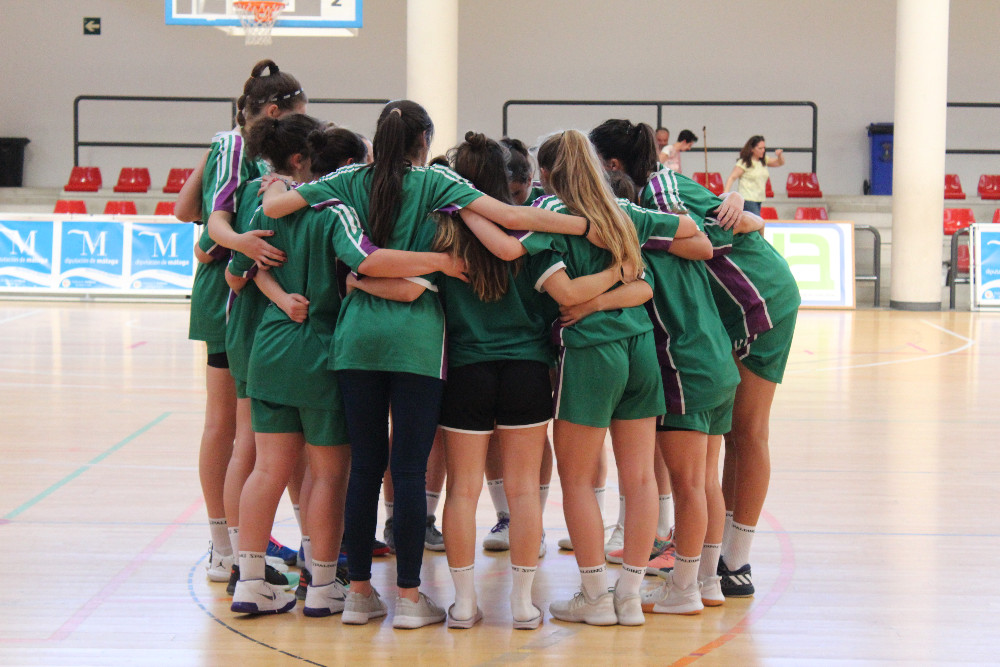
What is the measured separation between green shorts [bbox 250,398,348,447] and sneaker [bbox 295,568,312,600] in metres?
0.50

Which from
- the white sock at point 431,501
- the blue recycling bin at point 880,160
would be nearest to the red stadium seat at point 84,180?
the blue recycling bin at point 880,160

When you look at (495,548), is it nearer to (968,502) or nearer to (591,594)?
(591,594)

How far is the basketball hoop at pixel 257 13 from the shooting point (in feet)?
34.8

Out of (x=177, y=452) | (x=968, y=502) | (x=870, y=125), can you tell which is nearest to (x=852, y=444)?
(x=968, y=502)

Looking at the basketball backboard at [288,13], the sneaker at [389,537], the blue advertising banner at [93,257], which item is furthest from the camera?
the blue advertising banner at [93,257]

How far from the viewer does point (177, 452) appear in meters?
5.18

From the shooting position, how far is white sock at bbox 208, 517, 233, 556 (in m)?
3.40

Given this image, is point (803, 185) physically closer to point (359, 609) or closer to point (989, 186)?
point (989, 186)

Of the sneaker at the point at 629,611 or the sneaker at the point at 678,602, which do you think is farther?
the sneaker at the point at 678,602

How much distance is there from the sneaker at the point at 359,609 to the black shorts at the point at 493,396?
0.55 meters

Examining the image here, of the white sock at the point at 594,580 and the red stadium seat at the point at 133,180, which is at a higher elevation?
the red stadium seat at the point at 133,180

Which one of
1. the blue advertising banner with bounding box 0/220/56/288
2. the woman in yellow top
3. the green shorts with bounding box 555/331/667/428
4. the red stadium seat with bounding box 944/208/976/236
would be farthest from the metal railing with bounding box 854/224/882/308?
the green shorts with bounding box 555/331/667/428

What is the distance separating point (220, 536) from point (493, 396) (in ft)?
3.63

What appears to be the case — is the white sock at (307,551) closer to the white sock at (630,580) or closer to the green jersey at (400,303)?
the green jersey at (400,303)
